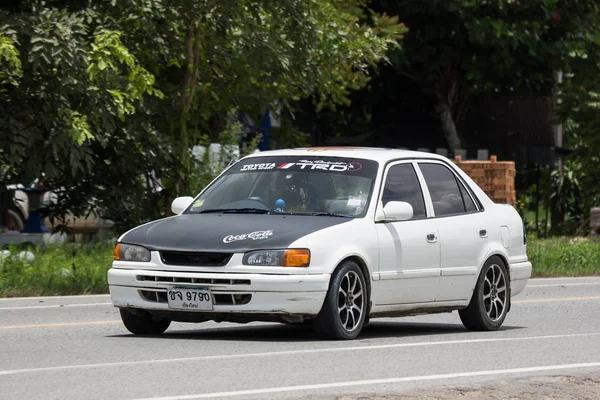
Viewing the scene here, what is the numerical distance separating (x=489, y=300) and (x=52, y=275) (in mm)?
5702

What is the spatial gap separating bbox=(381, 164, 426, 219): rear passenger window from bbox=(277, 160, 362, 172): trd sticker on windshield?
30 cm

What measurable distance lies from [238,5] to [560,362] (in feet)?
43.1

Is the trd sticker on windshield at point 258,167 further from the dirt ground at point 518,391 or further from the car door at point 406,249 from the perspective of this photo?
the dirt ground at point 518,391

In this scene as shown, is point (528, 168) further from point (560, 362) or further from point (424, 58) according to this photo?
point (560, 362)

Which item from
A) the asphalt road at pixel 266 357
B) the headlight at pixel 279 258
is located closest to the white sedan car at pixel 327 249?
the headlight at pixel 279 258

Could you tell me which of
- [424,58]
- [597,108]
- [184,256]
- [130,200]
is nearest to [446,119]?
[424,58]

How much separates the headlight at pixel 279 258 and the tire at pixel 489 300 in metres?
2.42

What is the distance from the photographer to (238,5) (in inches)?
871

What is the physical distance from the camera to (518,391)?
8.31m

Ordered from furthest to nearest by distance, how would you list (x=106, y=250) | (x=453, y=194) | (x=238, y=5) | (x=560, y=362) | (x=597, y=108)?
(x=597, y=108)
(x=238, y=5)
(x=106, y=250)
(x=453, y=194)
(x=560, y=362)

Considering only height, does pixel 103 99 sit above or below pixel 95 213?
above

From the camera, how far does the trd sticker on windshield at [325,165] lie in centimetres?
1173

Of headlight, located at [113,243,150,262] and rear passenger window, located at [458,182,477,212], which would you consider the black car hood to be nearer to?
headlight, located at [113,243,150,262]

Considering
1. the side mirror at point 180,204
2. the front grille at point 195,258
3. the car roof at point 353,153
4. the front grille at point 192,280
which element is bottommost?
the front grille at point 192,280
